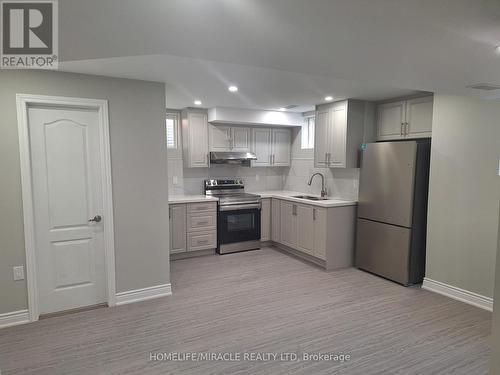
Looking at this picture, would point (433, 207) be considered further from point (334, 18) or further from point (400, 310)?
point (334, 18)

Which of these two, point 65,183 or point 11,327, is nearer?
point 11,327

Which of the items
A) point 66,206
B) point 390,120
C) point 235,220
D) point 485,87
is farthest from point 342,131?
point 66,206

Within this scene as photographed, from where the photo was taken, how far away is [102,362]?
237cm

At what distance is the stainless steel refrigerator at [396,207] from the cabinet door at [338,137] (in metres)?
0.34

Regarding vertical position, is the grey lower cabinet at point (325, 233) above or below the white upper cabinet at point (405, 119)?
below

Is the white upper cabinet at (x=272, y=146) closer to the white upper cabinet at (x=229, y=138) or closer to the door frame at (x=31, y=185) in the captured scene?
the white upper cabinet at (x=229, y=138)

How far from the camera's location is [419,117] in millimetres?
3855

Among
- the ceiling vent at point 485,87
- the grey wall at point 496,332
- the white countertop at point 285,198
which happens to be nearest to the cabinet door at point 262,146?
the white countertop at point 285,198

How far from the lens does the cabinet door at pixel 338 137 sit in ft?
14.5

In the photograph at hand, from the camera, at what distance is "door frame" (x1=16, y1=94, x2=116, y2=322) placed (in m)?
2.81

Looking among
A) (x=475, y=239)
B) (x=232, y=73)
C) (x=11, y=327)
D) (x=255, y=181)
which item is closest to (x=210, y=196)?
(x=255, y=181)

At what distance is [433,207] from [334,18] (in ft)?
9.83

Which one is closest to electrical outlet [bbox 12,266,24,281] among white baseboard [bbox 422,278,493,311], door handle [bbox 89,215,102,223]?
door handle [bbox 89,215,102,223]

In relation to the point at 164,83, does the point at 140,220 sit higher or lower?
lower
